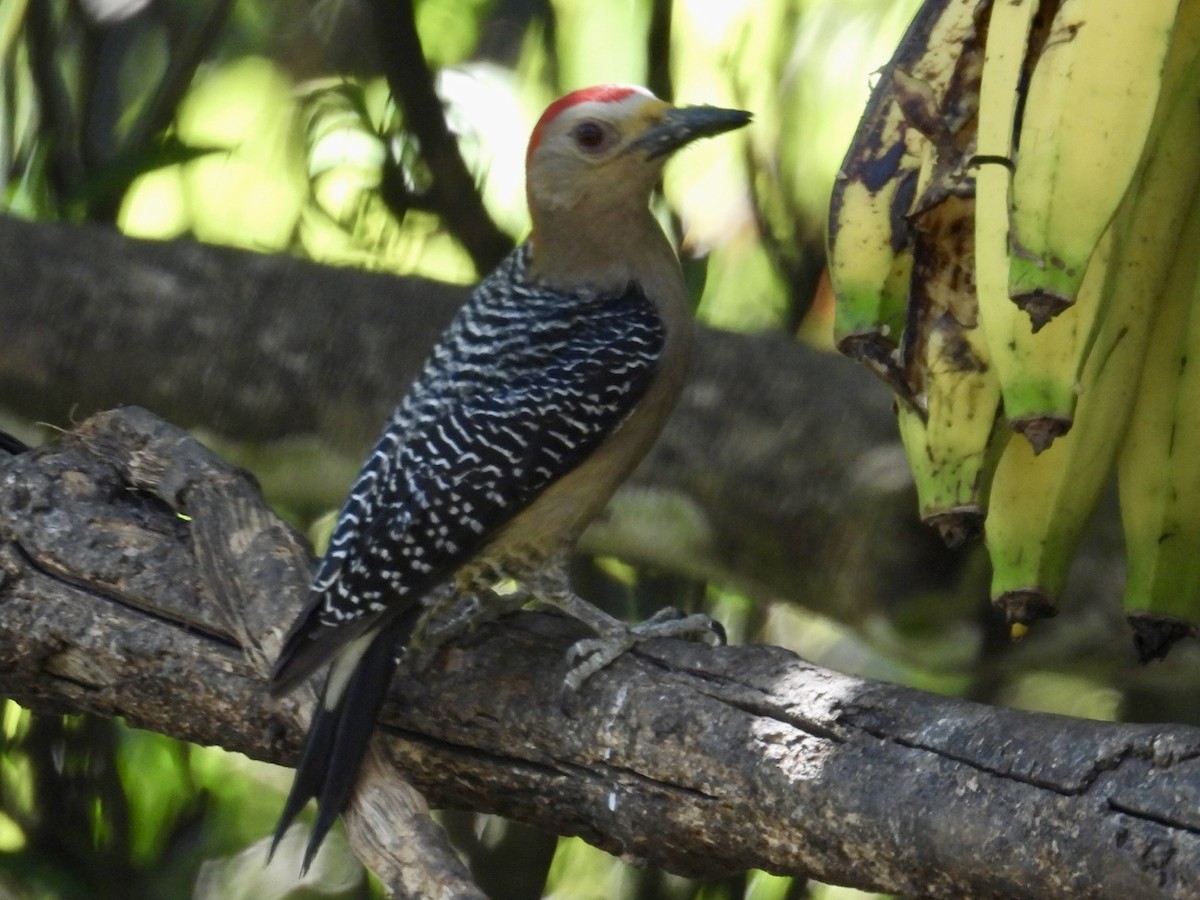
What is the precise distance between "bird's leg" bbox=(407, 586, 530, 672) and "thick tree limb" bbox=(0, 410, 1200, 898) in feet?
0.10

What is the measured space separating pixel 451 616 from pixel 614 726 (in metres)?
0.43

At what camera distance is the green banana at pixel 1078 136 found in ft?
3.56

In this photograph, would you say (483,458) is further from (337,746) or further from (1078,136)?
(1078,136)

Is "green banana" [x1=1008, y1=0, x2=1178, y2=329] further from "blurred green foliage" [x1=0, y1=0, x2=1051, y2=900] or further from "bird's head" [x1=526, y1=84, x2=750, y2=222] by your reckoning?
"blurred green foliage" [x1=0, y1=0, x2=1051, y2=900]

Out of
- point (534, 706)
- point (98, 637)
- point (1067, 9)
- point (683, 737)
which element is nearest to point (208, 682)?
point (98, 637)

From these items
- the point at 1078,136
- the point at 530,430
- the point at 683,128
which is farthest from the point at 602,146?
the point at 1078,136

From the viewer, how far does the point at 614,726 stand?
1.69 meters

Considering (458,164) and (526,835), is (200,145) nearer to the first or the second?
(458,164)

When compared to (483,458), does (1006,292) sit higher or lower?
higher

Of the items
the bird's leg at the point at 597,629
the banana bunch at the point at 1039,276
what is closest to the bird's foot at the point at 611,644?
the bird's leg at the point at 597,629

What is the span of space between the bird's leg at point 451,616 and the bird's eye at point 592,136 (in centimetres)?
63

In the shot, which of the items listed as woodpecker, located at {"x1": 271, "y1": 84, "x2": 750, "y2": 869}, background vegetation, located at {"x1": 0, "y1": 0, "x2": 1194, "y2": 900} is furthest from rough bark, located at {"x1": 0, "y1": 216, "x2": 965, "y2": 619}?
background vegetation, located at {"x1": 0, "y1": 0, "x2": 1194, "y2": 900}

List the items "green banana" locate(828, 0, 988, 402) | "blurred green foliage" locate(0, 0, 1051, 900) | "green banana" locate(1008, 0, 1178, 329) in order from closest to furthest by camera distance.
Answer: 1. "green banana" locate(1008, 0, 1178, 329)
2. "green banana" locate(828, 0, 988, 402)
3. "blurred green foliage" locate(0, 0, 1051, 900)

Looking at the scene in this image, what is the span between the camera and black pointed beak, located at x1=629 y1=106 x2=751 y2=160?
2.12 meters
